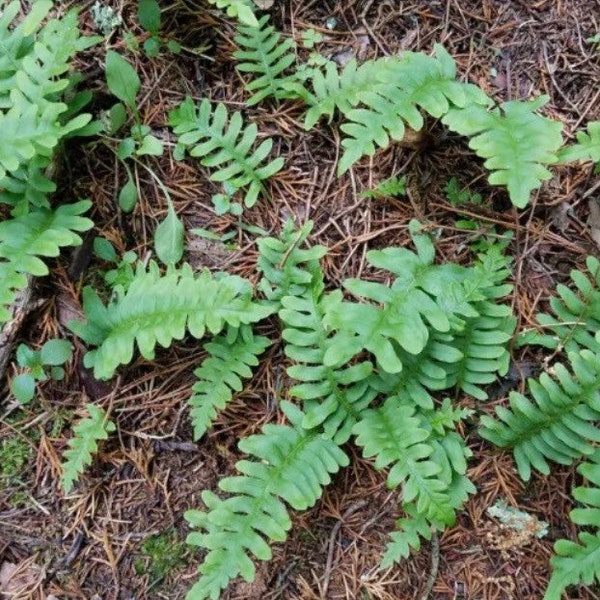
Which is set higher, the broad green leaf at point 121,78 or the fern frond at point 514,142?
the broad green leaf at point 121,78

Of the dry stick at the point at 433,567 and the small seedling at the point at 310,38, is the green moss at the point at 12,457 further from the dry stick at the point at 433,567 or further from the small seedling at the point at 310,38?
the small seedling at the point at 310,38

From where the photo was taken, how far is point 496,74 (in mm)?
3785

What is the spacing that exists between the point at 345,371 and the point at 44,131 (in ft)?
6.00

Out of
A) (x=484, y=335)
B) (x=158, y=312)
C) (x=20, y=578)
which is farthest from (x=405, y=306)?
(x=20, y=578)

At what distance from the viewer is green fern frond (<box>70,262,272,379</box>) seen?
329 cm

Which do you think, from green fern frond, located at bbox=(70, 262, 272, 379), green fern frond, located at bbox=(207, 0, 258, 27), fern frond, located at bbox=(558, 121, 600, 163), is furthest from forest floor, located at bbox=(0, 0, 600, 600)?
green fern frond, located at bbox=(207, 0, 258, 27)

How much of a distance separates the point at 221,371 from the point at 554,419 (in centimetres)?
163

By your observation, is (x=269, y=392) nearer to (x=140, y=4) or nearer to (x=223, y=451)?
(x=223, y=451)

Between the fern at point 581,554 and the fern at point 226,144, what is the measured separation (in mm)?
2123

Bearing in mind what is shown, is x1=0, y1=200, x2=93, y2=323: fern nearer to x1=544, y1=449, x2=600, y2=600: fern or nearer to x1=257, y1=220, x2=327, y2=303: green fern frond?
x1=257, y1=220, x2=327, y2=303: green fern frond

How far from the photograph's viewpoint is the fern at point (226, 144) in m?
3.66

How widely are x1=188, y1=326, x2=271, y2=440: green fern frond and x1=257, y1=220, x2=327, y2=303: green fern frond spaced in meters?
0.25

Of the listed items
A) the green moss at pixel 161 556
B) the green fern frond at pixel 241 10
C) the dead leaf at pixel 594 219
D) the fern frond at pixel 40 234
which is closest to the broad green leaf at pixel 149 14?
the green fern frond at pixel 241 10

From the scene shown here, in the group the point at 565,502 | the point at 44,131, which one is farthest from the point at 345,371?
the point at 44,131
